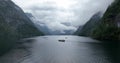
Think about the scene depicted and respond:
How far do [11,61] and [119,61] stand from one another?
5406 cm

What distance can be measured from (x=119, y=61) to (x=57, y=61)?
103 ft

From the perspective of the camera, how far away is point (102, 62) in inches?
3760

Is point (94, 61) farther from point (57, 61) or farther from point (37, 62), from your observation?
point (37, 62)

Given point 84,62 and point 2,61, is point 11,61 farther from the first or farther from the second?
point 84,62

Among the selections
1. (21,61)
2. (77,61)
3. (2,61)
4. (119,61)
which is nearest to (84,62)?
(77,61)

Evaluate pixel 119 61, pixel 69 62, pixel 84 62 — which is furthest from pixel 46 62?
pixel 119 61

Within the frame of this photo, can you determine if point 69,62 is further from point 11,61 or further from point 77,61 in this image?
point 11,61

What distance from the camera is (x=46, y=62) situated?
96.4 m

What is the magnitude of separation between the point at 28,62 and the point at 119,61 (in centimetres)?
4550

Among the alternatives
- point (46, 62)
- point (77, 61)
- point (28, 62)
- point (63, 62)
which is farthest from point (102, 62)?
point (28, 62)

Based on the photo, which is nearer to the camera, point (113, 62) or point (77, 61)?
point (113, 62)

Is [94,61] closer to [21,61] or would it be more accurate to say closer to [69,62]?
[69,62]

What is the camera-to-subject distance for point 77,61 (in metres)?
101

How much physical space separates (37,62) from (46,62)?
465 centimetres
